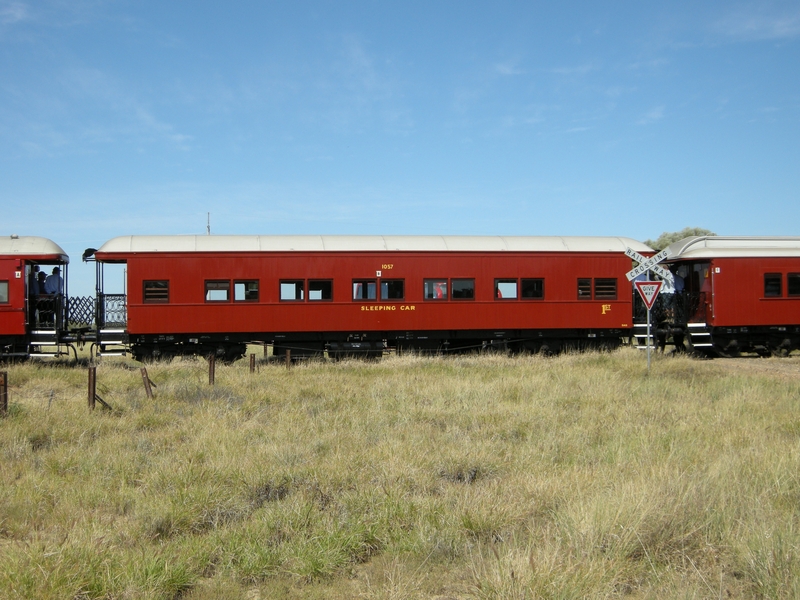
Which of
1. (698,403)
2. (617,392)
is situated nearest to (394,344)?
(617,392)

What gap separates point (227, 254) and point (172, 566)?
1452 centimetres

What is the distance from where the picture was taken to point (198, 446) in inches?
326

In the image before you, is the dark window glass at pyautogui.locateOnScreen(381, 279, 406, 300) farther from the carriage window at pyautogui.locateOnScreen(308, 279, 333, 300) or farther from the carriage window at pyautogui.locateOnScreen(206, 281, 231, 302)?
the carriage window at pyautogui.locateOnScreen(206, 281, 231, 302)

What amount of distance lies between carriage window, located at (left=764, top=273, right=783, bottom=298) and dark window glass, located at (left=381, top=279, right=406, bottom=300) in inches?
432

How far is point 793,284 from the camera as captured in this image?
20891mm

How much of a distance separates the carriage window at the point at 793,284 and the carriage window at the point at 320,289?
13.7 m

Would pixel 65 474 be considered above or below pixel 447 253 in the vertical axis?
below

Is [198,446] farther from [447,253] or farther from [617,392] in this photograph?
[447,253]

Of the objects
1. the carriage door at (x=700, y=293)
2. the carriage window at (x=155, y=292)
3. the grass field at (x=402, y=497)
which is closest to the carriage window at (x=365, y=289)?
the carriage window at (x=155, y=292)

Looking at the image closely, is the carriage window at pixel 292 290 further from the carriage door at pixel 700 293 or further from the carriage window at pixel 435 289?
the carriage door at pixel 700 293

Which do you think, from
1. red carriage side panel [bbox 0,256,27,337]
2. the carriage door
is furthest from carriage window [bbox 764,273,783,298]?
red carriage side panel [bbox 0,256,27,337]

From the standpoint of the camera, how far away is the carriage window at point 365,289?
19.2 m

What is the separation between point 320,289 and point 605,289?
826cm

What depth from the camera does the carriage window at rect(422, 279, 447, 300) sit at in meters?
19.5
